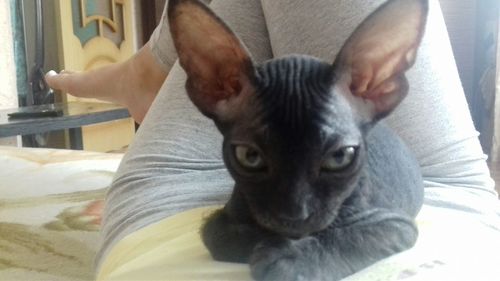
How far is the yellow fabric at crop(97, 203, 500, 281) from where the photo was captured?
0.44 m

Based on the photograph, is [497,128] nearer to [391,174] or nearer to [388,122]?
[388,122]

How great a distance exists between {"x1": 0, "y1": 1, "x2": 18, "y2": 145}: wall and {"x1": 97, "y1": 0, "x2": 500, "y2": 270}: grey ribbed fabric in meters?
1.77

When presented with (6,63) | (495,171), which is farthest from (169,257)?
(6,63)

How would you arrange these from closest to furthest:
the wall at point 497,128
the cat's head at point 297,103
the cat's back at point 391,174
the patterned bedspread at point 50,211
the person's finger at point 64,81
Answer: the cat's head at point 297,103 → the cat's back at point 391,174 → the patterned bedspread at point 50,211 → the person's finger at point 64,81 → the wall at point 497,128

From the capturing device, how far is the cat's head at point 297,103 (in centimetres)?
42

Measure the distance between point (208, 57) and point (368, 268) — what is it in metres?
0.20

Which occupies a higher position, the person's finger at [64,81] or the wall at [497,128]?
the person's finger at [64,81]

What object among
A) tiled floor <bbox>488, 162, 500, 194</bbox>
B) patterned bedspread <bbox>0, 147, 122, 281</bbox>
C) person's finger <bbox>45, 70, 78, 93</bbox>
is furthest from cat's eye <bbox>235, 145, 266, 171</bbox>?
tiled floor <bbox>488, 162, 500, 194</bbox>

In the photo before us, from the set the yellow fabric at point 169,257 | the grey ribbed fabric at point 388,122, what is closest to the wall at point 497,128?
the grey ribbed fabric at point 388,122

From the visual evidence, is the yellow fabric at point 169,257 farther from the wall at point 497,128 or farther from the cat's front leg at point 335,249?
the wall at point 497,128

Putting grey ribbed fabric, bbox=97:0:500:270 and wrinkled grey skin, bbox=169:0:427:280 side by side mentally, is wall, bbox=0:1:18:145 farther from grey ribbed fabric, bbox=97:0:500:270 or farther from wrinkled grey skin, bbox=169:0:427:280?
wrinkled grey skin, bbox=169:0:427:280

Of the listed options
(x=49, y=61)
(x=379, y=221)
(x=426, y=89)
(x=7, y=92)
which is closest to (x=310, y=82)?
(x=379, y=221)

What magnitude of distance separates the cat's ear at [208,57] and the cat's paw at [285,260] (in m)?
0.11

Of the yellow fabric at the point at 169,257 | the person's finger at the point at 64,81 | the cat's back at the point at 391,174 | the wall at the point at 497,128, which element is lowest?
the wall at the point at 497,128
